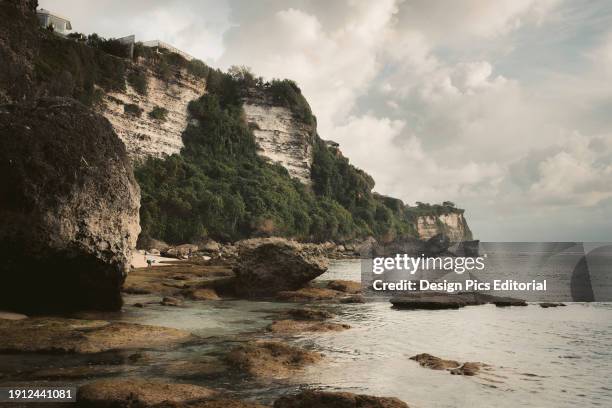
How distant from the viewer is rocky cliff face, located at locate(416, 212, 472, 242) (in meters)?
148

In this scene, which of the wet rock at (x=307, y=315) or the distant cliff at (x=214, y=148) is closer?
the wet rock at (x=307, y=315)

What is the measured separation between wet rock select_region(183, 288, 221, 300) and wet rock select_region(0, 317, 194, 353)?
7.52 m

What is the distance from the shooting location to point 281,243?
19078mm

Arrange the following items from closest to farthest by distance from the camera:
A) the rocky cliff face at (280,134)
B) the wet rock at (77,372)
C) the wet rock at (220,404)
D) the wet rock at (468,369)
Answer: the wet rock at (220,404), the wet rock at (77,372), the wet rock at (468,369), the rocky cliff face at (280,134)

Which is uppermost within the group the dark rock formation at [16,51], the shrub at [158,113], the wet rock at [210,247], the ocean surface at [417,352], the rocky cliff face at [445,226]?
the shrub at [158,113]

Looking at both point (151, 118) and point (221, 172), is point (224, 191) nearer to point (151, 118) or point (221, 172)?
point (221, 172)

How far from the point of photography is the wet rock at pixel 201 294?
17.7 meters

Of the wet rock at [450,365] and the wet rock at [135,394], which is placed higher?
the wet rock at [135,394]

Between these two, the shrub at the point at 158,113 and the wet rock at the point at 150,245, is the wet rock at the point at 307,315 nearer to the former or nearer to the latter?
the wet rock at the point at 150,245

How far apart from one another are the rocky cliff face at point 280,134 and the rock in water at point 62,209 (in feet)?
254

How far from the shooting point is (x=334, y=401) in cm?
536

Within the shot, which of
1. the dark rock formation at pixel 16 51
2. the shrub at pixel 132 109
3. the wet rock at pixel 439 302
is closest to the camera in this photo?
the dark rock formation at pixel 16 51

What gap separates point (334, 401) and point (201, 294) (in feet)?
44.0

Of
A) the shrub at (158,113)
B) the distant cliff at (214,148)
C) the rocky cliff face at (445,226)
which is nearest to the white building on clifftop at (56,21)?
the distant cliff at (214,148)
